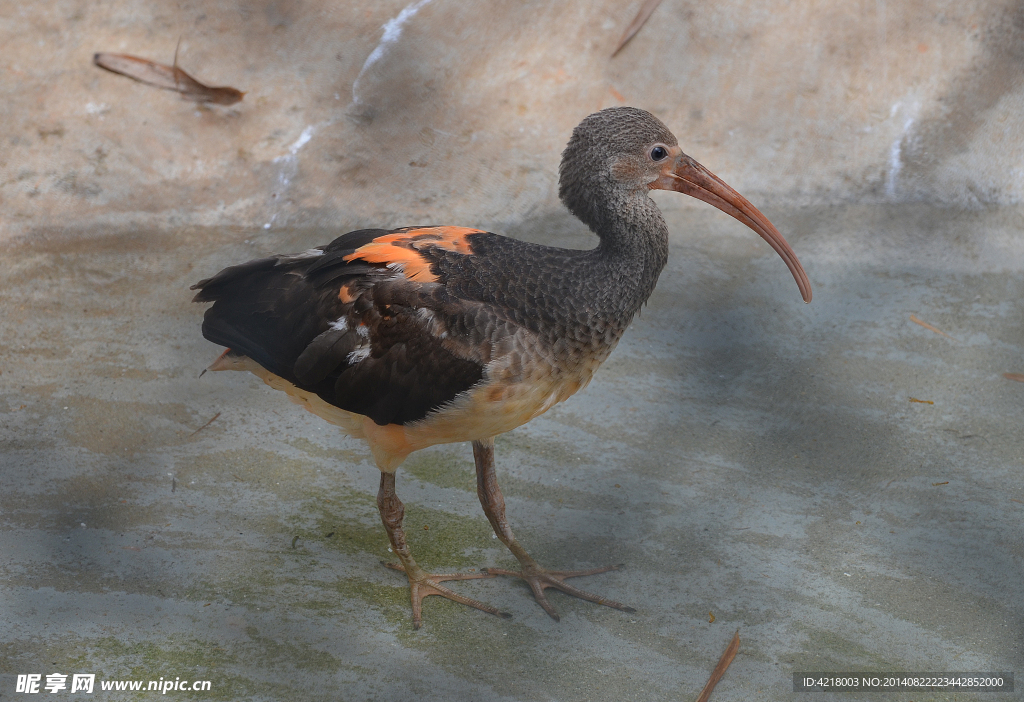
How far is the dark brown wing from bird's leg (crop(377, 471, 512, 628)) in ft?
1.15

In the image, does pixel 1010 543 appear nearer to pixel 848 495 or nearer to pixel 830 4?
pixel 848 495

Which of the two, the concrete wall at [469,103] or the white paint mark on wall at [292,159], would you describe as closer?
the concrete wall at [469,103]

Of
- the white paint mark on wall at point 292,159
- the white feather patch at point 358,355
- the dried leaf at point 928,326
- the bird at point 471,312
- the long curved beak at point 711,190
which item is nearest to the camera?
the bird at point 471,312

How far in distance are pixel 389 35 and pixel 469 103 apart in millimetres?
731

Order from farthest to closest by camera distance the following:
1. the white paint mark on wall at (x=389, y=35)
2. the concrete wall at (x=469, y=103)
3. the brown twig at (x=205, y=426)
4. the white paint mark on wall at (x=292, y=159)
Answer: the white paint mark on wall at (x=389, y=35) → the white paint mark on wall at (x=292, y=159) → the concrete wall at (x=469, y=103) → the brown twig at (x=205, y=426)

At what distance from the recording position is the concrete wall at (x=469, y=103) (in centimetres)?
548

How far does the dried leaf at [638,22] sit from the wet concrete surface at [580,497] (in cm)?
166

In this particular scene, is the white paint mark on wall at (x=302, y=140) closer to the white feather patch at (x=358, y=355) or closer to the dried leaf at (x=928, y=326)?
the white feather patch at (x=358, y=355)

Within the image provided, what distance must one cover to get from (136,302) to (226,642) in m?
2.32

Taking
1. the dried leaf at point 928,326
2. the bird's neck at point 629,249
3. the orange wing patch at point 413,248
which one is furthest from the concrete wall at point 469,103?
the bird's neck at point 629,249

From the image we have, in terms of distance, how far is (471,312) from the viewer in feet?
9.76

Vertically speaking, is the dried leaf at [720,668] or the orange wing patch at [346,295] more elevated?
the orange wing patch at [346,295]

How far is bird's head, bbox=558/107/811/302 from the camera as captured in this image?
3.06 meters

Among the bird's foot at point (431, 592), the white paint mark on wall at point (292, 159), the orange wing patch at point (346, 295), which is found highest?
the orange wing patch at point (346, 295)
